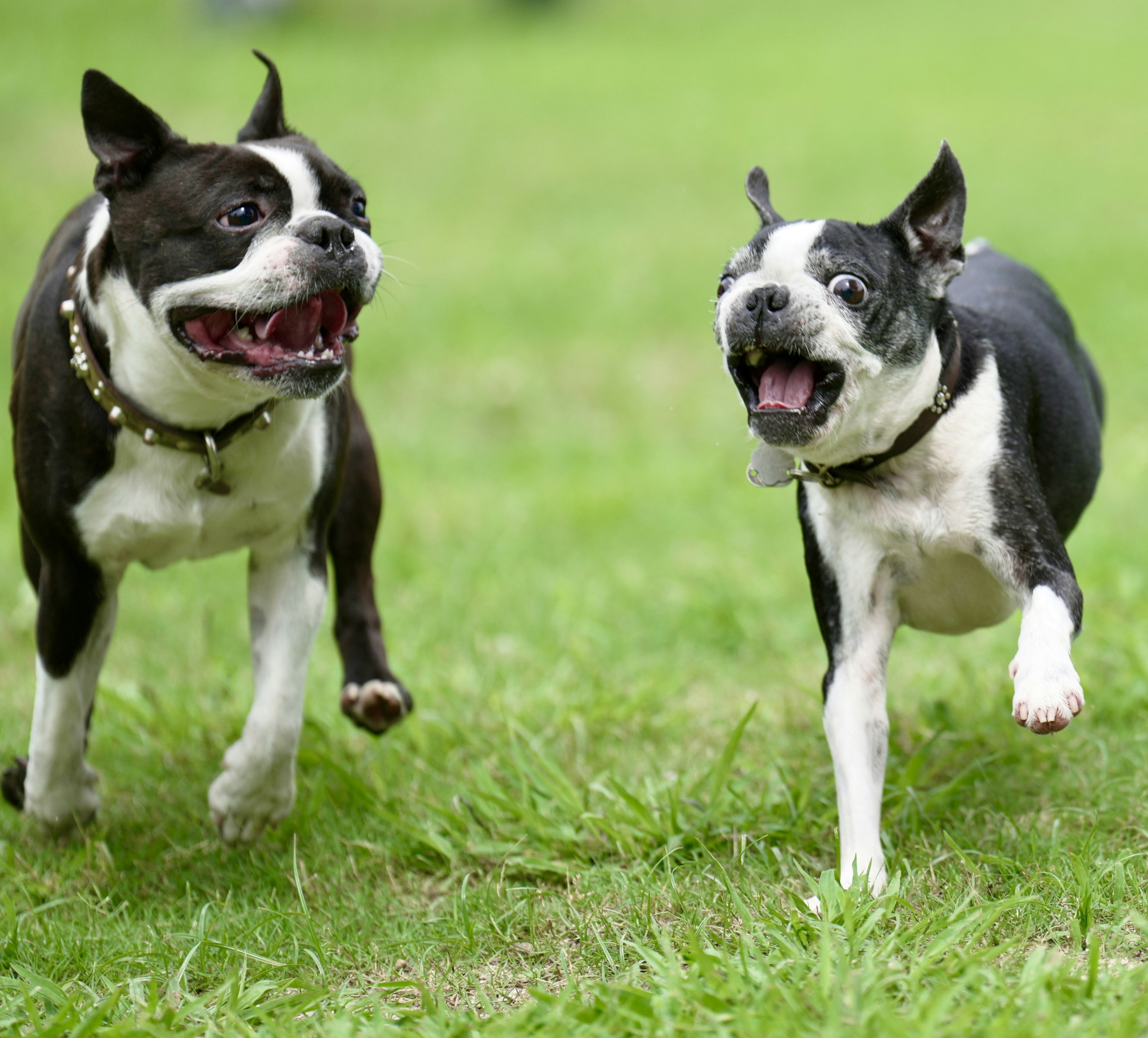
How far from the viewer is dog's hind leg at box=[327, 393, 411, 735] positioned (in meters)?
4.34

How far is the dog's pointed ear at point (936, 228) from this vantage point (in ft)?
11.0

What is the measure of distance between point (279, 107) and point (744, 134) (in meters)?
12.7

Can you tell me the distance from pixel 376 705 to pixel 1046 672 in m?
1.94

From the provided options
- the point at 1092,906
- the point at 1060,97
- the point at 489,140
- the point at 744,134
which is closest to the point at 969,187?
the point at 744,134

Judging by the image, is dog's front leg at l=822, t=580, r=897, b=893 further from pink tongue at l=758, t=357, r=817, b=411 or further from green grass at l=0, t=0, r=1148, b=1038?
pink tongue at l=758, t=357, r=817, b=411

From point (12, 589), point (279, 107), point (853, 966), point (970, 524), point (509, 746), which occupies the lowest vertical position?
point (12, 589)

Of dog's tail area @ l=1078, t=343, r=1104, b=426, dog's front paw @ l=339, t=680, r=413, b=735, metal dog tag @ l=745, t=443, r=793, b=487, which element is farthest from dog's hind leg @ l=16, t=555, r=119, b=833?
dog's tail area @ l=1078, t=343, r=1104, b=426

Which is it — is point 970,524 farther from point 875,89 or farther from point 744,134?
point 875,89

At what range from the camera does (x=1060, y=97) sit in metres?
17.4

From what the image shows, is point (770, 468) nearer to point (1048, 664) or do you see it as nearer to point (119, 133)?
point (1048, 664)

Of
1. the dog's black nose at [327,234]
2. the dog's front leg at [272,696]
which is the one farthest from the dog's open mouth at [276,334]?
the dog's front leg at [272,696]

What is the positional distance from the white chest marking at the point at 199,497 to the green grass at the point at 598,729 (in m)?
0.87

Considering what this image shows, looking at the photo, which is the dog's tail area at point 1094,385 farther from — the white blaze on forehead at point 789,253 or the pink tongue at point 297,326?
the pink tongue at point 297,326

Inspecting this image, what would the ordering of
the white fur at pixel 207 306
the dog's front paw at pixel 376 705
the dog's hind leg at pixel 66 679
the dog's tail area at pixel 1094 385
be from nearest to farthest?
the white fur at pixel 207 306
the dog's hind leg at pixel 66 679
the dog's front paw at pixel 376 705
the dog's tail area at pixel 1094 385
